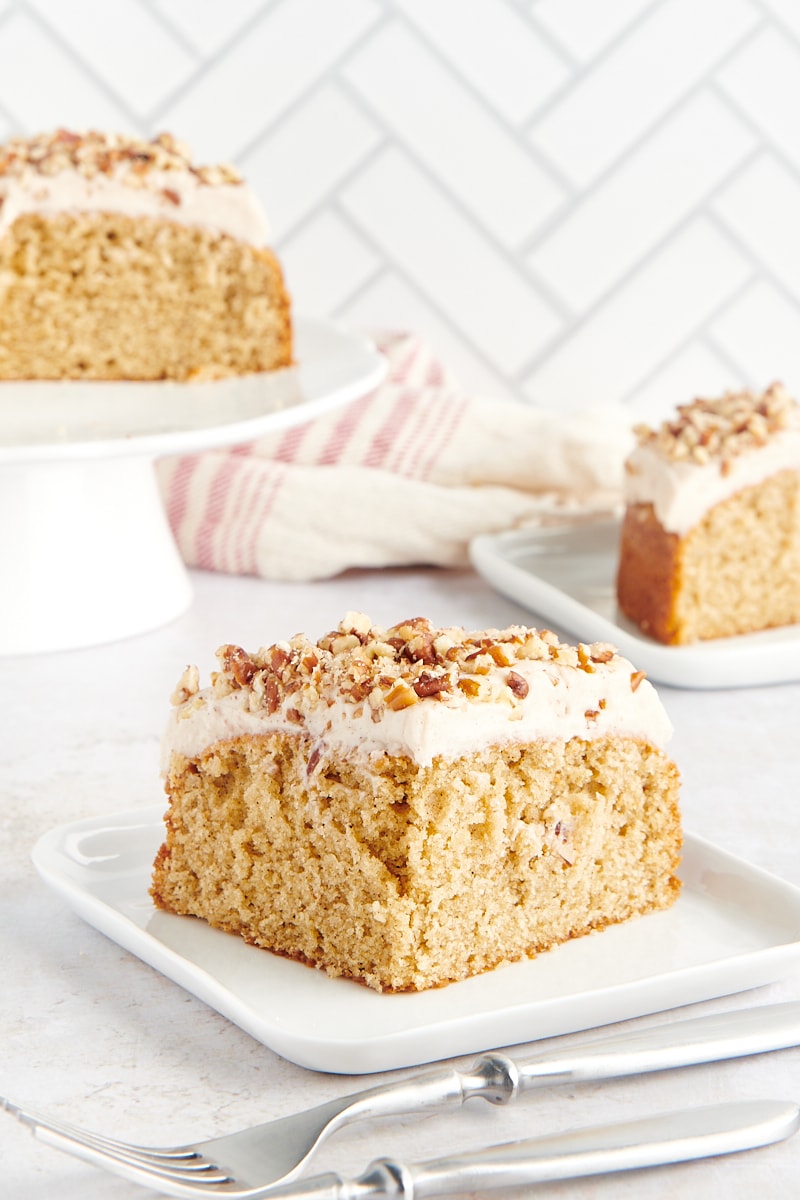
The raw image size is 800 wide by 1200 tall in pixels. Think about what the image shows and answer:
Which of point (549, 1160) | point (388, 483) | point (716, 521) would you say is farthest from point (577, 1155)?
point (388, 483)

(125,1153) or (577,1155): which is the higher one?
(577,1155)

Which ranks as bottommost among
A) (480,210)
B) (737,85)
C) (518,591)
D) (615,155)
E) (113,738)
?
(113,738)

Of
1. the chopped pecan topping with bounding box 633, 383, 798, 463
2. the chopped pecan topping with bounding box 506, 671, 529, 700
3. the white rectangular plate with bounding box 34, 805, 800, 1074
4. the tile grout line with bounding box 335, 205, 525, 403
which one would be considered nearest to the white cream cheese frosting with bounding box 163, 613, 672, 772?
the chopped pecan topping with bounding box 506, 671, 529, 700

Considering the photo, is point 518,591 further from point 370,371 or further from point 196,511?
point 196,511

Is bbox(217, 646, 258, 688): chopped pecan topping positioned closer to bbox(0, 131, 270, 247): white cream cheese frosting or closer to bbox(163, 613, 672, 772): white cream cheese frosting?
bbox(163, 613, 672, 772): white cream cheese frosting

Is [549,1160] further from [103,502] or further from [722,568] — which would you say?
[103,502]

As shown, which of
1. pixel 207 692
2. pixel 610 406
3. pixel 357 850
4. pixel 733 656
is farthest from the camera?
pixel 610 406

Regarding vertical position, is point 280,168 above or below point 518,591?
above

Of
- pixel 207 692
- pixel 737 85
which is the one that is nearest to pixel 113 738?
pixel 207 692
